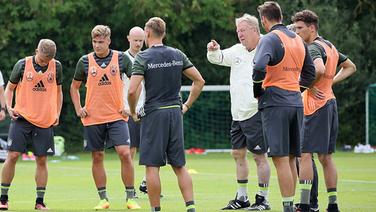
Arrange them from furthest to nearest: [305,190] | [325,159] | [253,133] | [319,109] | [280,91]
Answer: [253,133] < [325,159] < [319,109] < [305,190] < [280,91]

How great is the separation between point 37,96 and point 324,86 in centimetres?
404

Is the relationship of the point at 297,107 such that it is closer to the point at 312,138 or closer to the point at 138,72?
the point at 312,138

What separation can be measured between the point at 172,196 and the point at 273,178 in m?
4.15

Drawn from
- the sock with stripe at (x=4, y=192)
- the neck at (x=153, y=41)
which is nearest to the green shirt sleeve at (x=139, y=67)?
the neck at (x=153, y=41)

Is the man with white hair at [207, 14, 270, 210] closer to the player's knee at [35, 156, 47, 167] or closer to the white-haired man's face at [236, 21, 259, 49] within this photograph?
the white-haired man's face at [236, 21, 259, 49]

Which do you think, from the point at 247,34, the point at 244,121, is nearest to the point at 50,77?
the point at 244,121

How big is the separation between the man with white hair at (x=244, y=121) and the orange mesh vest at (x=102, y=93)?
1342 millimetres

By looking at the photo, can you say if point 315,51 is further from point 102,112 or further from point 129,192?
point 129,192

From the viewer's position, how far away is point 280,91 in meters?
10.8

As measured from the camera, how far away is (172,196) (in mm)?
15156

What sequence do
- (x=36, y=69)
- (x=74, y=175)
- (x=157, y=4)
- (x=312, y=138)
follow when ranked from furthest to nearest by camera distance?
(x=157, y=4) → (x=74, y=175) → (x=36, y=69) → (x=312, y=138)

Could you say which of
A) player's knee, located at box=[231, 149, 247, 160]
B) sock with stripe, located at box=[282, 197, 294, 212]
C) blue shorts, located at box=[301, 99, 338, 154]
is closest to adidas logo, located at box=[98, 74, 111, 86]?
player's knee, located at box=[231, 149, 247, 160]

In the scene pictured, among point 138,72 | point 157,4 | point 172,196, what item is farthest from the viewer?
point 157,4

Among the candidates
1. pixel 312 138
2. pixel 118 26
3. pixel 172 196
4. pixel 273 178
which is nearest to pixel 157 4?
pixel 118 26
